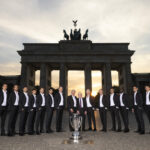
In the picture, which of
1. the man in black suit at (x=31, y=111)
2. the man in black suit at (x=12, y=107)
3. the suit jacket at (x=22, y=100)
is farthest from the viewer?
the man in black suit at (x=31, y=111)

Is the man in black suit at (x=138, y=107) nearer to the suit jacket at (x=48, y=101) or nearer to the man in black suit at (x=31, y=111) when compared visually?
the suit jacket at (x=48, y=101)

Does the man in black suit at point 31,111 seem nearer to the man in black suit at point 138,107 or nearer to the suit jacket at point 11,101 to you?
the suit jacket at point 11,101

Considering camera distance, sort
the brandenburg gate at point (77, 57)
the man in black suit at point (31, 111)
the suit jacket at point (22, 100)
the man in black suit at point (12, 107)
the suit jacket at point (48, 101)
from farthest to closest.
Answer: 1. the brandenburg gate at point (77, 57)
2. the suit jacket at point (48, 101)
3. the man in black suit at point (31, 111)
4. the suit jacket at point (22, 100)
5. the man in black suit at point (12, 107)

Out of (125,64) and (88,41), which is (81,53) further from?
(125,64)

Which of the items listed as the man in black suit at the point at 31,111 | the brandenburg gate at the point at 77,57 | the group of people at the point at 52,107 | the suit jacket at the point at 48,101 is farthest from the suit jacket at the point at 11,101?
the brandenburg gate at the point at 77,57

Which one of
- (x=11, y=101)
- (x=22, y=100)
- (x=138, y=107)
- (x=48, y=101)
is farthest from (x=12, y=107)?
(x=138, y=107)

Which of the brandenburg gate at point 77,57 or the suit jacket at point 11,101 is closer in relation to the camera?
the suit jacket at point 11,101

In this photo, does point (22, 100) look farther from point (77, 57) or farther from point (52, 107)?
point (77, 57)

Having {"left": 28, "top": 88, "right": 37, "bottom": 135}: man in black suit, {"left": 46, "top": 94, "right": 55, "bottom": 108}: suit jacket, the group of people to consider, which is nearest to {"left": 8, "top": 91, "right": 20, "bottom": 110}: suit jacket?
the group of people

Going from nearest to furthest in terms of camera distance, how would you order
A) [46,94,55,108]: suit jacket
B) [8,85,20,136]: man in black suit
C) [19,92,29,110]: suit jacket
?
[8,85,20,136]: man in black suit → [19,92,29,110]: suit jacket → [46,94,55,108]: suit jacket

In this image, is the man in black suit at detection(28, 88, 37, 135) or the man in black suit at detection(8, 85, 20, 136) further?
the man in black suit at detection(28, 88, 37, 135)

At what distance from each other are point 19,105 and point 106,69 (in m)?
30.5

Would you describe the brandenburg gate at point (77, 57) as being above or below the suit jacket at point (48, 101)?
above

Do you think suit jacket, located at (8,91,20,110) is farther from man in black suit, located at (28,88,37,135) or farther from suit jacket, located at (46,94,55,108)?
suit jacket, located at (46,94,55,108)
